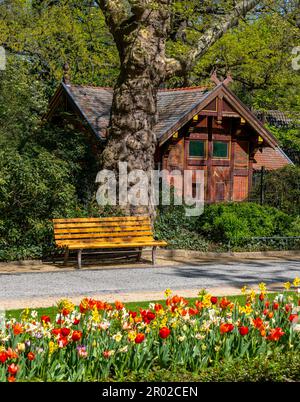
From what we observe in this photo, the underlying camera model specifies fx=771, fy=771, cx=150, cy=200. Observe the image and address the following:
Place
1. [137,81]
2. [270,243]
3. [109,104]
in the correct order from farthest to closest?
1. [109,104]
2. [270,243]
3. [137,81]

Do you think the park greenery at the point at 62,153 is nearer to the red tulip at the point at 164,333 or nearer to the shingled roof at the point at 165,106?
the shingled roof at the point at 165,106

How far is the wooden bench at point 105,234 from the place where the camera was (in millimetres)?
17469

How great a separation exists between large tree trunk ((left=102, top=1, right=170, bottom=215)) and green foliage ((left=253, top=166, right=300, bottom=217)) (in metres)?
7.35

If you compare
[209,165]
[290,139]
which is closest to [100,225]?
[209,165]

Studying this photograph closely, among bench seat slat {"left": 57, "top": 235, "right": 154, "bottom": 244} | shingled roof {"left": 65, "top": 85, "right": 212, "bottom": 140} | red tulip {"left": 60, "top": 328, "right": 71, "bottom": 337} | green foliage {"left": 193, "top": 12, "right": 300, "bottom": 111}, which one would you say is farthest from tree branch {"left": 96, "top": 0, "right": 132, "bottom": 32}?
green foliage {"left": 193, "top": 12, "right": 300, "bottom": 111}

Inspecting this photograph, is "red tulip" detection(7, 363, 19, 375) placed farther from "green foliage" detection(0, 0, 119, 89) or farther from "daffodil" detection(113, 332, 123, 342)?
"green foliage" detection(0, 0, 119, 89)

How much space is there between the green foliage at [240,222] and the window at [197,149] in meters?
5.80

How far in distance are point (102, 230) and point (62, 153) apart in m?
3.48

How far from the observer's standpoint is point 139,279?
618 inches

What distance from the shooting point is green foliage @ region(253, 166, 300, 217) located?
25906 millimetres

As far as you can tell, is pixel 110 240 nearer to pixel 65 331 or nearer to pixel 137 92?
pixel 137 92

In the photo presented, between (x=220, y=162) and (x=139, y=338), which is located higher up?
(x=220, y=162)

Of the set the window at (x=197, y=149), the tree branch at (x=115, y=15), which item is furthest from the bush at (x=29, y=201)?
the window at (x=197, y=149)
